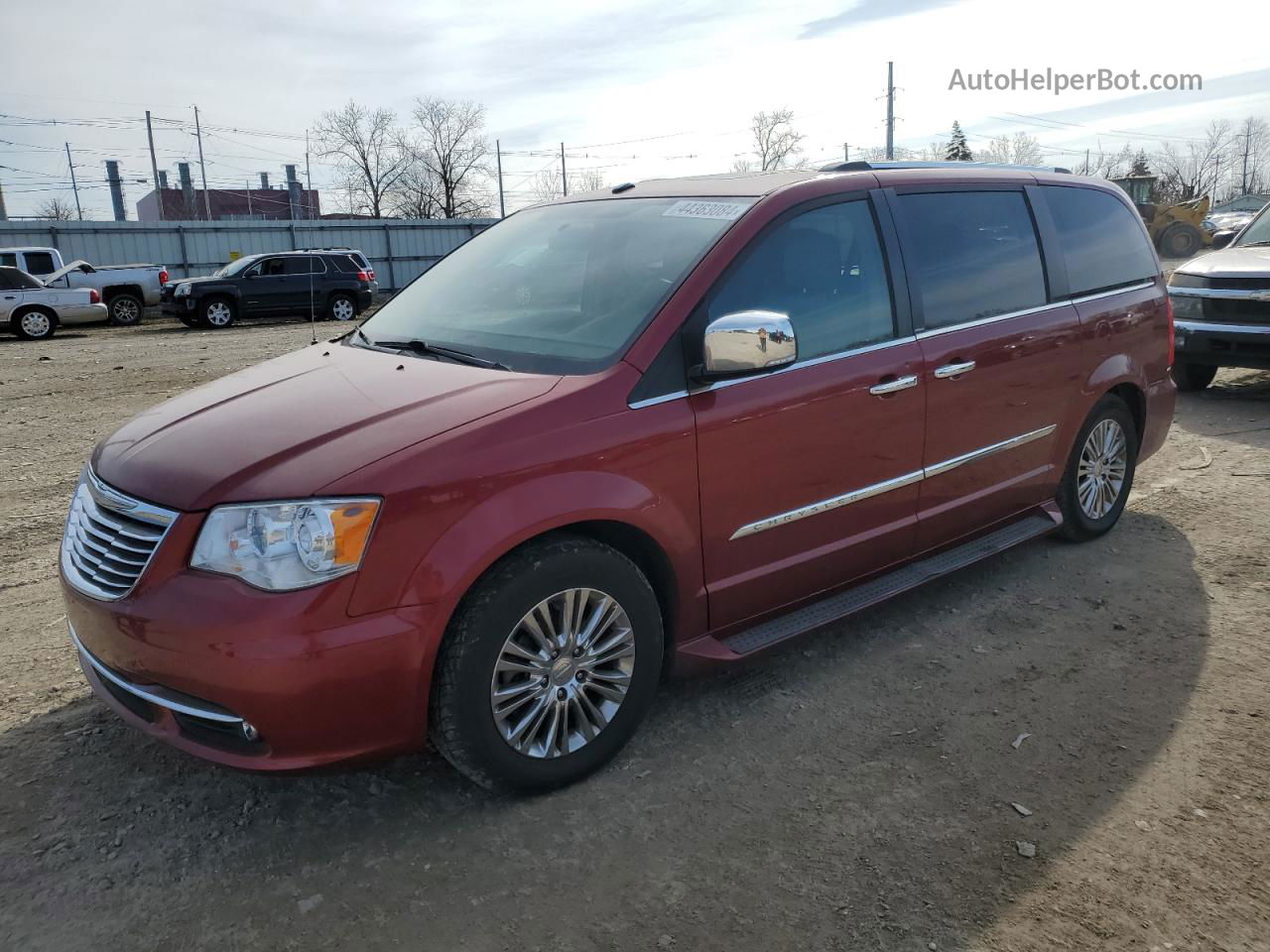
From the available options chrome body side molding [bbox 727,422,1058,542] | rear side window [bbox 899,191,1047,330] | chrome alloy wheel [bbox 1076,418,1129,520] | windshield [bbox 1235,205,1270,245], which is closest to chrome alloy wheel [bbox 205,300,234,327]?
windshield [bbox 1235,205,1270,245]

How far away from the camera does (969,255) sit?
13.4 ft

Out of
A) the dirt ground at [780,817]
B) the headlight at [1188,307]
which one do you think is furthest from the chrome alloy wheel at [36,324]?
the headlight at [1188,307]

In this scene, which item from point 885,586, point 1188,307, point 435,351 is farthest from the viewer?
point 1188,307

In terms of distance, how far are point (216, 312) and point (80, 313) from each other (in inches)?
103

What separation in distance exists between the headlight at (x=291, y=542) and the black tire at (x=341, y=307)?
2091 centimetres

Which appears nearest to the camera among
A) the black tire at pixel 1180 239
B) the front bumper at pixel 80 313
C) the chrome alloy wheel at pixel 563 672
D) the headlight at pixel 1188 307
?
the chrome alloy wheel at pixel 563 672

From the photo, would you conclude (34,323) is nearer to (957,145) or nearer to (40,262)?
(40,262)

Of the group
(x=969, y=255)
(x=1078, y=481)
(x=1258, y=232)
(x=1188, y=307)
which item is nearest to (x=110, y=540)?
(x=969, y=255)

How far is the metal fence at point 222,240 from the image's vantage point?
28.3 m

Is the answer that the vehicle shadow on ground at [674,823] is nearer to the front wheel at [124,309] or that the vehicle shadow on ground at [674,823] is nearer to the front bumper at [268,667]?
the front bumper at [268,667]

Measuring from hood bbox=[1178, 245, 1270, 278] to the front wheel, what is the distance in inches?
861

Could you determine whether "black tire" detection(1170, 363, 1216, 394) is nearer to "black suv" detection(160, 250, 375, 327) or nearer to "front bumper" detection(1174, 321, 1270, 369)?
"front bumper" detection(1174, 321, 1270, 369)

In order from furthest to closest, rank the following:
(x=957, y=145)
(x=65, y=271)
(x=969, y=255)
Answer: (x=957, y=145) → (x=65, y=271) → (x=969, y=255)

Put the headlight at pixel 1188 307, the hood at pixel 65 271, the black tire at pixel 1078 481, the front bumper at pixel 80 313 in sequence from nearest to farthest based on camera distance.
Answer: the black tire at pixel 1078 481
the headlight at pixel 1188 307
the front bumper at pixel 80 313
the hood at pixel 65 271
